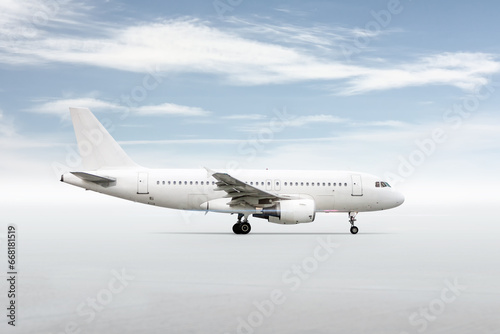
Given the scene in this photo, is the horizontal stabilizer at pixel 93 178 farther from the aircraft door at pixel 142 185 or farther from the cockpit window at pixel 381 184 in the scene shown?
the cockpit window at pixel 381 184

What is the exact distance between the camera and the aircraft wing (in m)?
27.9

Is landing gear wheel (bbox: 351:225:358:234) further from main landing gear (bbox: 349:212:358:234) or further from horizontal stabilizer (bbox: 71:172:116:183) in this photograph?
horizontal stabilizer (bbox: 71:172:116:183)

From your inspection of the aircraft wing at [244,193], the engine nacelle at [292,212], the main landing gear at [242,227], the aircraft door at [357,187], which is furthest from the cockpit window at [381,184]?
the main landing gear at [242,227]

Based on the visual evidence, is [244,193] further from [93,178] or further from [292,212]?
[93,178]

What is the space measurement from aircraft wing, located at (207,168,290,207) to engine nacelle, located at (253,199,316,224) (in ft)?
2.72

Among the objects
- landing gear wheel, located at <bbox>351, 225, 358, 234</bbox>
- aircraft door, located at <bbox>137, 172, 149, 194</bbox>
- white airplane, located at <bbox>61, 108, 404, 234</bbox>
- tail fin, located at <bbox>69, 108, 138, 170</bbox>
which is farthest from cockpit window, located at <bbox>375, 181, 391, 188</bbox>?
tail fin, located at <bbox>69, 108, 138, 170</bbox>

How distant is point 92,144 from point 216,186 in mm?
7619

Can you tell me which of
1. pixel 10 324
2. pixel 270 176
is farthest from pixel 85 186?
pixel 10 324

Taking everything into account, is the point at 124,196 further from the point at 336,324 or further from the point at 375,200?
the point at 336,324

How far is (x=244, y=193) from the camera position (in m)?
28.7

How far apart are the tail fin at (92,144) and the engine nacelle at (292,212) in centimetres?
929

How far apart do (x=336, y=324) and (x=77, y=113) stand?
24755 mm

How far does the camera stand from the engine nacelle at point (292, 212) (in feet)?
92.2

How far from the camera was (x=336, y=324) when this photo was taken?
9625 millimetres
